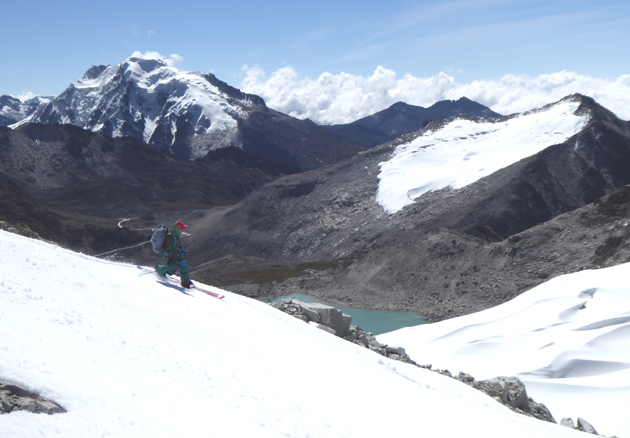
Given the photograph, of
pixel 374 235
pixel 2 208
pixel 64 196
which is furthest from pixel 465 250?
pixel 64 196

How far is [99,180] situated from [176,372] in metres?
146

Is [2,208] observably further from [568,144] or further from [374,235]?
[568,144]

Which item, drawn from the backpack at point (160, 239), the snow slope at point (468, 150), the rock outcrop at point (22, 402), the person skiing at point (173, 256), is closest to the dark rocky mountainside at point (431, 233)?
the snow slope at point (468, 150)

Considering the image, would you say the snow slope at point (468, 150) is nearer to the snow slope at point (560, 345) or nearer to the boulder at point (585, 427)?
the snow slope at point (560, 345)

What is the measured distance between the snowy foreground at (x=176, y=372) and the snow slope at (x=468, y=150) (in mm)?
68325

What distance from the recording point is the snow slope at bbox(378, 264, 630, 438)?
16438 millimetres

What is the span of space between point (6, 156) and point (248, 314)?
149 meters

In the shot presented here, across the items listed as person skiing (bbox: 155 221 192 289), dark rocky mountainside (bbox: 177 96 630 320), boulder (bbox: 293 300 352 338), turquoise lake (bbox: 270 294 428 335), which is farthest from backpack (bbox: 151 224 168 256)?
dark rocky mountainside (bbox: 177 96 630 320)

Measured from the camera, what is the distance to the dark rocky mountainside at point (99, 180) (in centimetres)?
9869

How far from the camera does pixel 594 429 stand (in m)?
14.3

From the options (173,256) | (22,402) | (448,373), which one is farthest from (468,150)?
(22,402)

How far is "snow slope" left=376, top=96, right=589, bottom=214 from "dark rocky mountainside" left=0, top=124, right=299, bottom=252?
51.2 meters

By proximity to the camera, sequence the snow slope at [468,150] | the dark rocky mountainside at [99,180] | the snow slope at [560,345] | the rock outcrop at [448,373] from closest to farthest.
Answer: the rock outcrop at [448,373] < the snow slope at [560,345] < the snow slope at [468,150] < the dark rocky mountainside at [99,180]

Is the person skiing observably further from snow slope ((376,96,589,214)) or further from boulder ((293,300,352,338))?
snow slope ((376,96,589,214))
